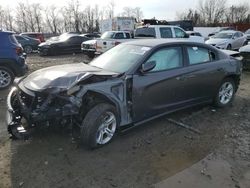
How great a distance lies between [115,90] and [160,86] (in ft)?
3.02

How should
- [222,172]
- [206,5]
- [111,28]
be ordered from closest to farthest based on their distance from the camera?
[222,172] < [111,28] < [206,5]

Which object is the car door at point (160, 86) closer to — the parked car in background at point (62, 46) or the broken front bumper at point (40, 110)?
the broken front bumper at point (40, 110)

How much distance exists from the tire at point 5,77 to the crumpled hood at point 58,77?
4073mm

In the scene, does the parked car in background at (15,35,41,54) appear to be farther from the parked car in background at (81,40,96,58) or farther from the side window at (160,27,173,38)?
the side window at (160,27,173,38)

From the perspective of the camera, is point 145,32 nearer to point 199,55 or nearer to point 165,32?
point 165,32

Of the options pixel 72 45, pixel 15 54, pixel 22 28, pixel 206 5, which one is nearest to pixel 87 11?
pixel 22 28

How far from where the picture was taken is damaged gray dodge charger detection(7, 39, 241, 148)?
4211 millimetres

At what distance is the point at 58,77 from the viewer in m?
4.47

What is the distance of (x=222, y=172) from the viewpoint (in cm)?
398

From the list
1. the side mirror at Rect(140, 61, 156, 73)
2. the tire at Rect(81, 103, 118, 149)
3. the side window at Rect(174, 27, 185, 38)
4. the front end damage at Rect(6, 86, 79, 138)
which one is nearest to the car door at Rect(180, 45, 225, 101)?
the side mirror at Rect(140, 61, 156, 73)

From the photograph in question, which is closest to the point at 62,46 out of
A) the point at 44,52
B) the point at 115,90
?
the point at 44,52

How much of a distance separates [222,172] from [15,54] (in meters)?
7.05

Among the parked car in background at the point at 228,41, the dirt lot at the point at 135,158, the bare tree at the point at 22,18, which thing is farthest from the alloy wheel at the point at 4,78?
the bare tree at the point at 22,18

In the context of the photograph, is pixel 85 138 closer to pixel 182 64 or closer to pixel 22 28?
pixel 182 64
